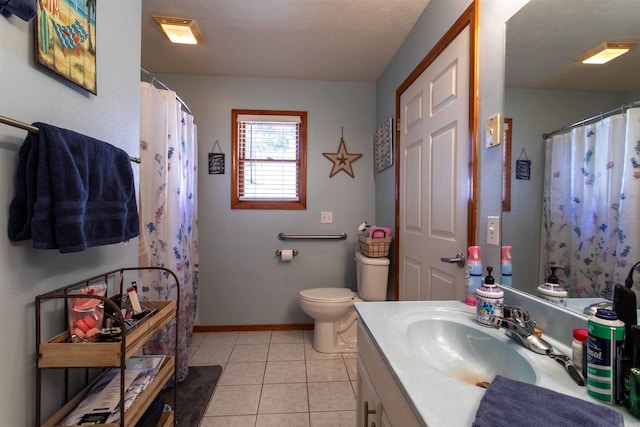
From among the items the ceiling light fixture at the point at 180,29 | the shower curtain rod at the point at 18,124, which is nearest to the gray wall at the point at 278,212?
the ceiling light fixture at the point at 180,29

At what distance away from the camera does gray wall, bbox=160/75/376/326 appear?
2512 mm

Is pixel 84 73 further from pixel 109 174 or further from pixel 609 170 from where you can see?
pixel 609 170

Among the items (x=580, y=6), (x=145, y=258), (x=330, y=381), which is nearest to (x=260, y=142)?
(x=145, y=258)

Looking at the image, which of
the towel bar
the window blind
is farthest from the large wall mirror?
the window blind

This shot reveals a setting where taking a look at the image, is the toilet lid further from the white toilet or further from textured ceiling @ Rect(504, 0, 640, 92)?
textured ceiling @ Rect(504, 0, 640, 92)

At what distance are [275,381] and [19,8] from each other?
2.04m

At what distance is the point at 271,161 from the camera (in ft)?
8.47

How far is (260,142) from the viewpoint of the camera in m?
2.58

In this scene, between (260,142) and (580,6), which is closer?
(580,6)

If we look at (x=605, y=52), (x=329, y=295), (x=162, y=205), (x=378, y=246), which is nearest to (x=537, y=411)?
(x=605, y=52)

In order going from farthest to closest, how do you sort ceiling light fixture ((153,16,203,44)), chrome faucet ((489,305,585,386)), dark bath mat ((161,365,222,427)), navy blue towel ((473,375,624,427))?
ceiling light fixture ((153,16,203,44)) < dark bath mat ((161,365,222,427)) < chrome faucet ((489,305,585,386)) < navy blue towel ((473,375,624,427))

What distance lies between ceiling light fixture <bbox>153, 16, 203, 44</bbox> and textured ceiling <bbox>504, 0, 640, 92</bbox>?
1.82 meters

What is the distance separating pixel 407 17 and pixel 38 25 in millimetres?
1775

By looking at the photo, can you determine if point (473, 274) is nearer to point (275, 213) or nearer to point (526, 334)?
point (526, 334)
